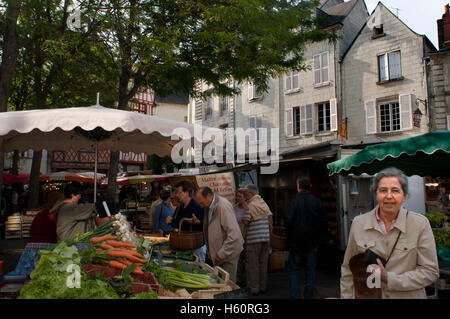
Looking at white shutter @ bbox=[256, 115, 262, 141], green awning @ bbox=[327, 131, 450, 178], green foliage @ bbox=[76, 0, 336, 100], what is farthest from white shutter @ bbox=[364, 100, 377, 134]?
green awning @ bbox=[327, 131, 450, 178]

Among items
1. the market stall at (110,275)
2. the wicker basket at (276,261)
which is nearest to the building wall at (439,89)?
the wicker basket at (276,261)

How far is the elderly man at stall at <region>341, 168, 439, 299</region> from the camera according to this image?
236cm

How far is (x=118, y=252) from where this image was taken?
10.6 feet

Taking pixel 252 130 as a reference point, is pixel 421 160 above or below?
below

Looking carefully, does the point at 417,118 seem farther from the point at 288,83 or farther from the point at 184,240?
the point at 184,240

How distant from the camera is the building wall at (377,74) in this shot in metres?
17.4

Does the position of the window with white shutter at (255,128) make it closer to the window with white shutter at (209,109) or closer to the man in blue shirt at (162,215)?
the window with white shutter at (209,109)

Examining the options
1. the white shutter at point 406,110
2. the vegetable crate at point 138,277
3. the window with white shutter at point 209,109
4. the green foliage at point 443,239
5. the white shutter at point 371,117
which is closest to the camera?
the vegetable crate at point 138,277

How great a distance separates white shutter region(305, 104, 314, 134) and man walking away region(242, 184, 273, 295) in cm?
1511

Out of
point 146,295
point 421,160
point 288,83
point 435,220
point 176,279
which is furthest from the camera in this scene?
point 288,83

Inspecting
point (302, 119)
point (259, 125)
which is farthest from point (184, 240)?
point (259, 125)

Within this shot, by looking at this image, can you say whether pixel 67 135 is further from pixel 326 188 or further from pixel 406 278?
pixel 326 188

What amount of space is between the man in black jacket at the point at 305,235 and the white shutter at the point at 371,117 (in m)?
14.5

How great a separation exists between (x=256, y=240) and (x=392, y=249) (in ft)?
13.5
